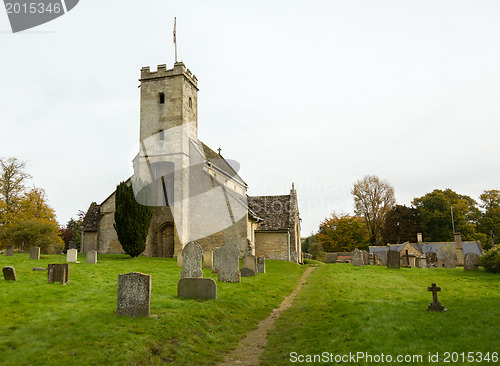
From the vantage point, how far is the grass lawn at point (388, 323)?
6902 millimetres

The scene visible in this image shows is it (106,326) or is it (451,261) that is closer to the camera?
(106,326)

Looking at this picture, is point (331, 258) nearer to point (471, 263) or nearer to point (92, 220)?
point (471, 263)

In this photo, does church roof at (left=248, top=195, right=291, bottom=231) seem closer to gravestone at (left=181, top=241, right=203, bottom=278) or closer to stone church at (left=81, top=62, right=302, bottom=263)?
stone church at (left=81, top=62, right=302, bottom=263)

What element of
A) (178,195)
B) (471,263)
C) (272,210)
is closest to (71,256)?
(178,195)

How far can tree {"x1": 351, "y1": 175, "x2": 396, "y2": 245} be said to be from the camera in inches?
2067

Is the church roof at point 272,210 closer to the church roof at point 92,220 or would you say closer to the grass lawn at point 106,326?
the church roof at point 92,220

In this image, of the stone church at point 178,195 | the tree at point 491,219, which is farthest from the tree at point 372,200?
the stone church at point 178,195

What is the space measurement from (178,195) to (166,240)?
398cm

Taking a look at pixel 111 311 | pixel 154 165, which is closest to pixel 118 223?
pixel 154 165

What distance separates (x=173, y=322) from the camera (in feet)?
28.7

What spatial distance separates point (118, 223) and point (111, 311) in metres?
17.8

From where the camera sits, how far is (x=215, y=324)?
382 inches

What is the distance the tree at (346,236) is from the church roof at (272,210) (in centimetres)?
1486

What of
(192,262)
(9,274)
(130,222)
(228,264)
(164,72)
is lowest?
(228,264)
